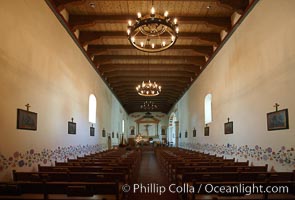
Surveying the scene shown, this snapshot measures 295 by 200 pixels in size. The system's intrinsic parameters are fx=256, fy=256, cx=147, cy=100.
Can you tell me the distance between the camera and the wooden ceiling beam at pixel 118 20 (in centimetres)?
921

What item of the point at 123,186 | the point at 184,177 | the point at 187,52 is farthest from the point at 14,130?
the point at 187,52

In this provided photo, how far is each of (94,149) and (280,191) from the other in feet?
35.4

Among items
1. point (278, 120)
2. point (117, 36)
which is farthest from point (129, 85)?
point (278, 120)

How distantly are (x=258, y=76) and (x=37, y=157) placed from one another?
629 centimetres

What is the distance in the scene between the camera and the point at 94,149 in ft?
44.1

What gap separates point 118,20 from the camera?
919 cm

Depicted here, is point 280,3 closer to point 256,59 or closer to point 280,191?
point 256,59

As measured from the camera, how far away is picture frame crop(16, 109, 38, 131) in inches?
221

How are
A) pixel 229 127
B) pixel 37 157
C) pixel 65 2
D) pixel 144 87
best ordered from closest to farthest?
pixel 37 157 → pixel 65 2 → pixel 229 127 → pixel 144 87

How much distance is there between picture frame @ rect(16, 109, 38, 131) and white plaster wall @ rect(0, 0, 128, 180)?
0.38ft

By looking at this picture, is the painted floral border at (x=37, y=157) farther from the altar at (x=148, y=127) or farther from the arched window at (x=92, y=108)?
the altar at (x=148, y=127)

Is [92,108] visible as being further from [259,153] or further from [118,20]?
[259,153]

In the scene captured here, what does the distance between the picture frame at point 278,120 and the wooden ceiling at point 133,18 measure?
3359 mm

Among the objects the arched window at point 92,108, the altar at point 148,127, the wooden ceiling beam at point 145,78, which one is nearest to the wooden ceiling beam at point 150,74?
the wooden ceiling beam at point 145,78
